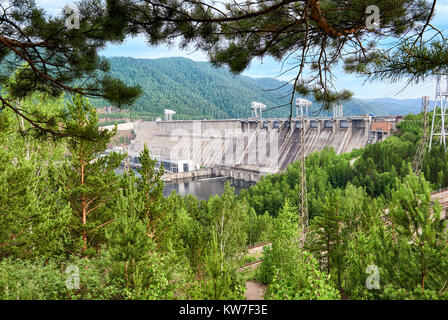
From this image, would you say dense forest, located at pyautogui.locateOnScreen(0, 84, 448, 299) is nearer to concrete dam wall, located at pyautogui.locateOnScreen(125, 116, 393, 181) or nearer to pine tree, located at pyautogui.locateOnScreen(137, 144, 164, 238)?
pine tree, located at pyautogui.locateOnScreen(137, 144, 164, 238)

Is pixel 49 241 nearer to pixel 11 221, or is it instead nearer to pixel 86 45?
pixel 11 221

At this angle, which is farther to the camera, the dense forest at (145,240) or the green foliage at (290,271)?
the dense forest at (145,240)

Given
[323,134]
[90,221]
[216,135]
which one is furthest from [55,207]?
[216,135]

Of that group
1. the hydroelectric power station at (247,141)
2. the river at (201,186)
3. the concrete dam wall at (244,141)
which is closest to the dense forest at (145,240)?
the river at (201,186)

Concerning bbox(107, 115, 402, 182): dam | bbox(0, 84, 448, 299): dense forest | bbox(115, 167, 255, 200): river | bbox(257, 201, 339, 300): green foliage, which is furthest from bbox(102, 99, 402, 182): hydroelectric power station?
bbox(0, 84, 448, 299): dense forest

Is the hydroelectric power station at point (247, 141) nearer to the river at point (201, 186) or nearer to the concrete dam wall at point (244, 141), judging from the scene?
the concrete dam wall at point (244, 141)

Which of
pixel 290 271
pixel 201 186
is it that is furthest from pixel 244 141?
pixel 290 271

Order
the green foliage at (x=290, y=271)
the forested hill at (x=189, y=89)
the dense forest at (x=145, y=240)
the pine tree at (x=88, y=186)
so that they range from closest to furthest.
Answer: the green foliage at (x=290, y=271) → the dense forest at (x=145, y=240) → the pine tree at (x=88, y=186) → the forested hill at (x=189, y=89)
